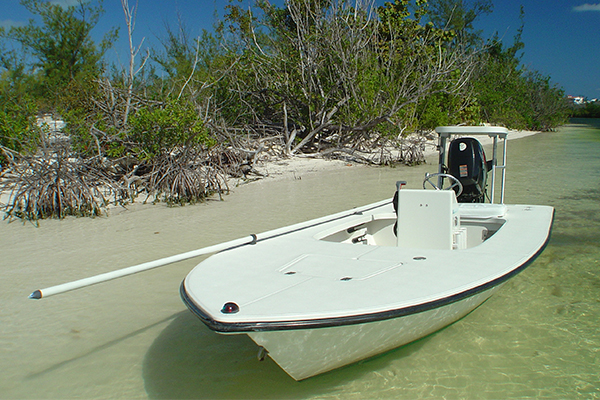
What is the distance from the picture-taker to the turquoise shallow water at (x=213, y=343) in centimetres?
296

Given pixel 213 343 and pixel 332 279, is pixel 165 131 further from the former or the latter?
pixel 332 279

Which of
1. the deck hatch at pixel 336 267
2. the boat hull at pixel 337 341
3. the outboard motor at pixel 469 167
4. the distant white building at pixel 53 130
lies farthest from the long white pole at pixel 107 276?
the distant white building at pixel 53 130

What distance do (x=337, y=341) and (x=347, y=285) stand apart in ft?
1.02

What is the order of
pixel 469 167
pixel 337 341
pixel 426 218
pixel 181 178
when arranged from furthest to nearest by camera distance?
pixel 181 178 < pixel 469 167 < pixel 426 218 < pixel 337 341

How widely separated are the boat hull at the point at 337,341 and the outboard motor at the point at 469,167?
2.63 m

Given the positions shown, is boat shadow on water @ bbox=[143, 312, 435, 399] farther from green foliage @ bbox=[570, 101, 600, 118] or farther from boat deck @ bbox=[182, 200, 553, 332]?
green foliage @ bbox=[570, 101, 600, 118]

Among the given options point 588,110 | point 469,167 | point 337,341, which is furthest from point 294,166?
point 588,110

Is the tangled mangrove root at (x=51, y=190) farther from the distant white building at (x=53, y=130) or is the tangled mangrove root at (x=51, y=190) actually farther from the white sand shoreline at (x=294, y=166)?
the white sand shoreline at (x=294, y=166)

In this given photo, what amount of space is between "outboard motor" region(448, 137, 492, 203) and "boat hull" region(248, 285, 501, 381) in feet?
8.63

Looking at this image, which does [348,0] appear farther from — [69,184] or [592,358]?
[592,358]

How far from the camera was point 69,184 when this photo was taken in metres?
7.79

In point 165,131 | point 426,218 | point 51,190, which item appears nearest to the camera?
point 426,218

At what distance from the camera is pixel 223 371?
314 centimetres

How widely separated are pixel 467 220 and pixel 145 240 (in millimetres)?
4050
